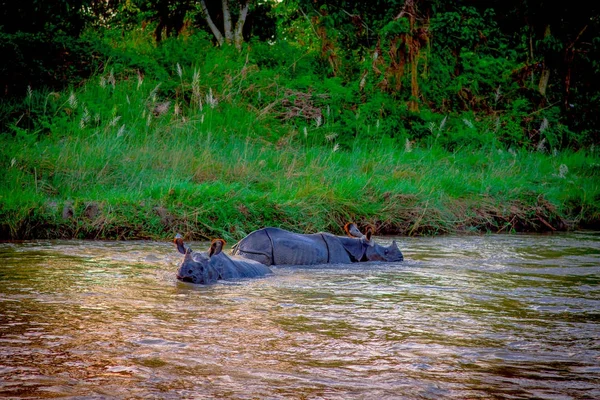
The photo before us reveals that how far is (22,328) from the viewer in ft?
14.0

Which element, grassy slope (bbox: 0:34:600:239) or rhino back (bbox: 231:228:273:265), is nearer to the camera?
rhino back (bbox: 231:228:273:265)

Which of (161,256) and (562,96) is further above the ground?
(562,96)

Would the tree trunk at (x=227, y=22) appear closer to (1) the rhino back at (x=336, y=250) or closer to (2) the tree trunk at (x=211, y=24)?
(2) the tree trunk at (x=211, y=24)

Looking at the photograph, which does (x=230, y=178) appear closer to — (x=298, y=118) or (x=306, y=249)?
(x=306, y=249)

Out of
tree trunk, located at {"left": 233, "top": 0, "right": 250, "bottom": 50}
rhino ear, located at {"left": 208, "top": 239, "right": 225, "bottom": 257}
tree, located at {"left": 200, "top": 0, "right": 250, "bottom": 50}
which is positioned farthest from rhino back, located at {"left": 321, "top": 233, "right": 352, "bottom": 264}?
tree trunk, located at {"left": 233, "top": 0, "right": 250, "bottom": 50}

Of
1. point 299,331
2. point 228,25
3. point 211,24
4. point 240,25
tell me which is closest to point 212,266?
point 299,331

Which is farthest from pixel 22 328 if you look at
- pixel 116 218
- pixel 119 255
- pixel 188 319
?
pixel 116 218

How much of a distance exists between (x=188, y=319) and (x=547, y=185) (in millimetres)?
8530

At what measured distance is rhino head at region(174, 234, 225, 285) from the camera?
5910mm

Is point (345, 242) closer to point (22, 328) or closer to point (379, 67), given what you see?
point (22, 328)

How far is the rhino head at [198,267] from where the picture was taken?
5.91 m

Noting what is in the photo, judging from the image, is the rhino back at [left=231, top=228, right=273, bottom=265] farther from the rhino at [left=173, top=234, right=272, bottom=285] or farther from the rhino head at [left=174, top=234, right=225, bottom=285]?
the rhino head at [left=174, top=234, right=225, bottom=285]

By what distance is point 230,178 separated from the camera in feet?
33.7

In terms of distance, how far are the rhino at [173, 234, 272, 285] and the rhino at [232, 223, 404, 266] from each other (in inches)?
21.4
